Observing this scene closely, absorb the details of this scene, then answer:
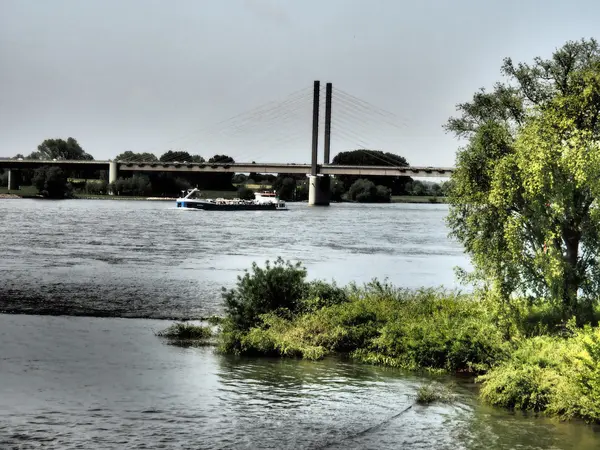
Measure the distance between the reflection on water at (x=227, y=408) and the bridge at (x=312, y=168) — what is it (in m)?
97.2

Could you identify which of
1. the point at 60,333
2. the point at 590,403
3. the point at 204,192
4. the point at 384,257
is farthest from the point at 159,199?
the point at 590,403

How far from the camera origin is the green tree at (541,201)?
61.8ft

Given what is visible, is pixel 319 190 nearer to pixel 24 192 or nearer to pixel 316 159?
pixel 316 159

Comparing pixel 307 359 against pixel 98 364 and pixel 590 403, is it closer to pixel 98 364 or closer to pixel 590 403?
pixel 98 364

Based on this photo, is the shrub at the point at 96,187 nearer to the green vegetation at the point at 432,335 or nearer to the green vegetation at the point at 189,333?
the green vegetation at the point at 189,333

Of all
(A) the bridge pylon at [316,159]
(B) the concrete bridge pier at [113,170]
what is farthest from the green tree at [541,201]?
(B) the concrete bridge pier at [113,170]

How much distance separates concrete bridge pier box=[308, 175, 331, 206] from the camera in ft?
452

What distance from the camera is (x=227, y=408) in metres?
15.6

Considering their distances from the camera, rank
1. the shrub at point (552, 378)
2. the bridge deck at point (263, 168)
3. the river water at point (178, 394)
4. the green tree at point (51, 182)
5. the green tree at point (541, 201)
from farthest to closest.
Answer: the green tree at point (51, 182) → the bridge deck at point (263, 168) → the green tree at point (541, 201) → the shrub at point (552, 378) → the river water at point (178, 394)

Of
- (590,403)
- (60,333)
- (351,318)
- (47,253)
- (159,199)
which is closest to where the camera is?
(590,403)

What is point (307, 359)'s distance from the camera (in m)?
19.7

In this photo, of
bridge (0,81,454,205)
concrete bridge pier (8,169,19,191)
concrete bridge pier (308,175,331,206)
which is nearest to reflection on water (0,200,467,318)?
bridge (0,81,454,205)

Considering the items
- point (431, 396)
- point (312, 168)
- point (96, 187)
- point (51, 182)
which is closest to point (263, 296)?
point (431, 396)

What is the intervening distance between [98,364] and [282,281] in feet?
16.7
